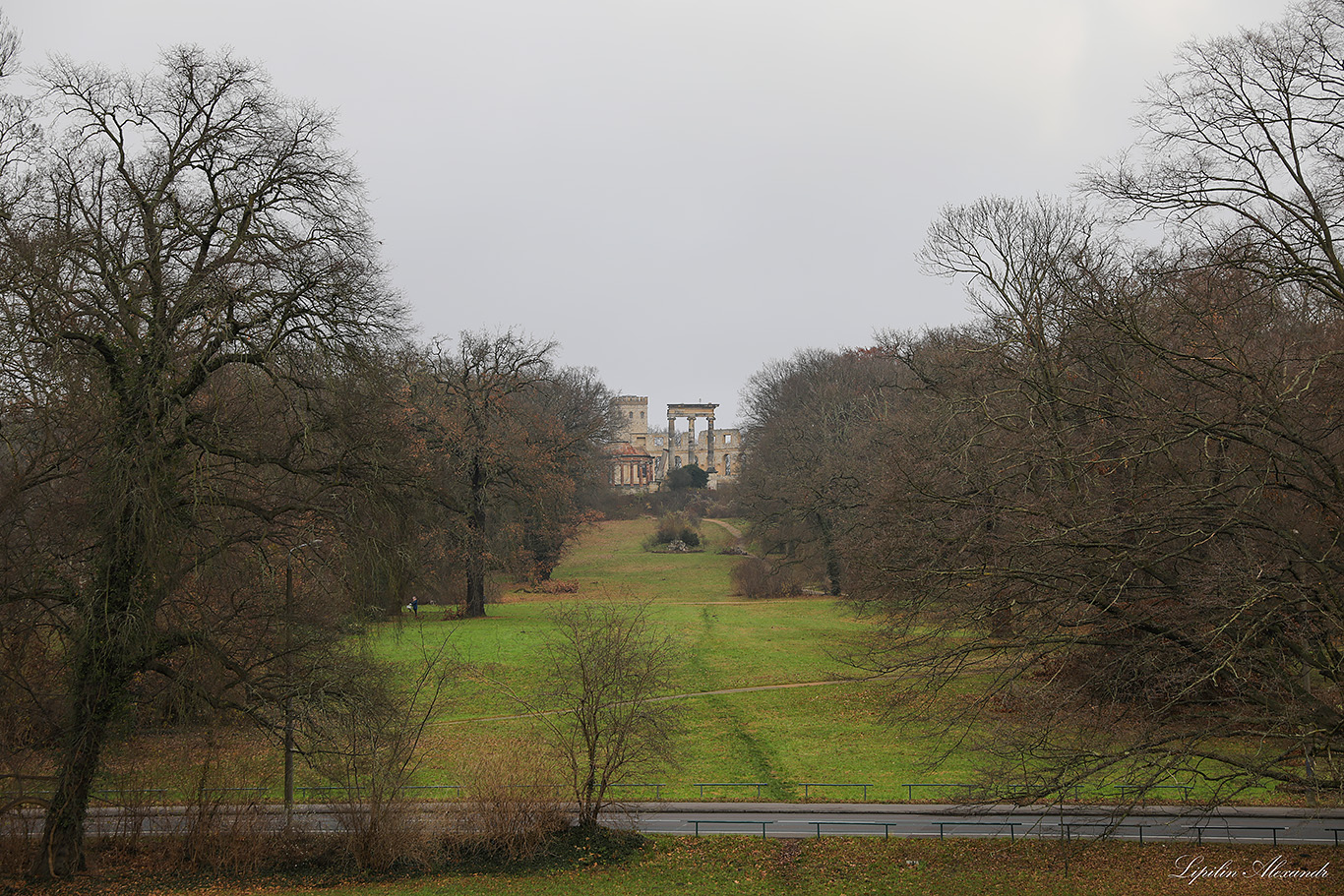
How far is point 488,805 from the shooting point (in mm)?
18547

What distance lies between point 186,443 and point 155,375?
4.08ft

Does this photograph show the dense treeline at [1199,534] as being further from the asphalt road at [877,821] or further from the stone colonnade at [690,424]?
A: the stone colonnade at [690,424]

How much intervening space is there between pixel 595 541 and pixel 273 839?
63933mm

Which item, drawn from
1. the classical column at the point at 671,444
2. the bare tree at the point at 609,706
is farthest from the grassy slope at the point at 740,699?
the classical column at the point at 671,444

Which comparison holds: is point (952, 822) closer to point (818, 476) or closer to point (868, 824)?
point (868, 824)

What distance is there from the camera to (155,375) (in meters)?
15.3

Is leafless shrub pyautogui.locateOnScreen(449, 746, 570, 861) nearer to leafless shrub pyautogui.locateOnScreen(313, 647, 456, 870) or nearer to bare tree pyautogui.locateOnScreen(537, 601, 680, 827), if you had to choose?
bare tree pyautogui.locateOnScreen(537, 601, 680, 827)

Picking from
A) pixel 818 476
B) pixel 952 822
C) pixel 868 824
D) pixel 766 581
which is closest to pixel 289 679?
pixel 868 824

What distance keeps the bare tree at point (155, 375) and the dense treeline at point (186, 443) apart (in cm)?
5

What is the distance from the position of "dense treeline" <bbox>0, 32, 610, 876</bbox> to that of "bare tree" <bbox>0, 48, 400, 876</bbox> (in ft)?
0.15

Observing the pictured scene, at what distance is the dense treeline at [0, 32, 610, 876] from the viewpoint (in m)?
15.1

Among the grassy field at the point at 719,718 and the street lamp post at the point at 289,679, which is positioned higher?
the street lamp post at the point at 289,679

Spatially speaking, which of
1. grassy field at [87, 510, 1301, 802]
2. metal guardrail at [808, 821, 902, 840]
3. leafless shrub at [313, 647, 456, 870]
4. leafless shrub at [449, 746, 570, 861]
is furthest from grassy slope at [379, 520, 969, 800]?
leafless shrub at [449, 746, 570, 861]

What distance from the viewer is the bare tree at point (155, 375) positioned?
15.0 meters
